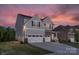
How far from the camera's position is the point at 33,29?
3.28 metres

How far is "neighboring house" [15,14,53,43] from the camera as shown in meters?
3.27

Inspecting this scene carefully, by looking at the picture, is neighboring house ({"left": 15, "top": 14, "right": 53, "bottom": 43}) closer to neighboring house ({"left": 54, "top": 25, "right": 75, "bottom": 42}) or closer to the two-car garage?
the two-car garage

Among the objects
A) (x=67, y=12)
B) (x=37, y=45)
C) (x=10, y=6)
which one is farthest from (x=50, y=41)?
(x=10, y=6)

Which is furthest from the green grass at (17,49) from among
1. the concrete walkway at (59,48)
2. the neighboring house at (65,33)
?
the neighboring house at (65,33)

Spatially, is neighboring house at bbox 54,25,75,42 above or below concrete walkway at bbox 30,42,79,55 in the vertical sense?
above

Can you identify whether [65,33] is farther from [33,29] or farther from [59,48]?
[33,29]

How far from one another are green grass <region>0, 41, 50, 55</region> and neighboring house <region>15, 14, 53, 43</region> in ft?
0.27

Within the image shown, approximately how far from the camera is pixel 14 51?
325 cm

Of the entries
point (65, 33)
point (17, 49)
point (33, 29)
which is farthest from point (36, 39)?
point (65, 33)

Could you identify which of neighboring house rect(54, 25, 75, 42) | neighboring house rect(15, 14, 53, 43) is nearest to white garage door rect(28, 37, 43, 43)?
neighboring house rect(15, 14, 53, 43)
